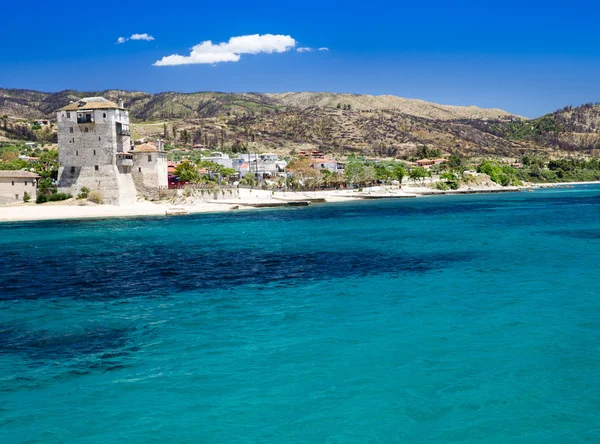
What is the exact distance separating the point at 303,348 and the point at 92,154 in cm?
4679

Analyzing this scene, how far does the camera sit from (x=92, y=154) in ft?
177

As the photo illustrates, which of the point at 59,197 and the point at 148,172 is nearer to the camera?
the point at 59,197

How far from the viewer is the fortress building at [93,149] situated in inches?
2106

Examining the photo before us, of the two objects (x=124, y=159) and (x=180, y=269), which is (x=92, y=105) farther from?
(x=180, y=269)

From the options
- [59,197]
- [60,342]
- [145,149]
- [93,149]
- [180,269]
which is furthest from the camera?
[145,149]

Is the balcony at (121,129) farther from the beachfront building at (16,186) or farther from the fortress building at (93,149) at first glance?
the beachfront building at (16,186)

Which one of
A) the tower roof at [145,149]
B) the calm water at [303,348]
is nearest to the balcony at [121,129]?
the tower roof at [145,149]

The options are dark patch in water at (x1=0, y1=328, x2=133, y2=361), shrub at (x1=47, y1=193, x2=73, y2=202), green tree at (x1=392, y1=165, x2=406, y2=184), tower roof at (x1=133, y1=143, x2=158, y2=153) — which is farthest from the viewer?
green tree at (x1=392, y1=165, x2=406, y2=184)

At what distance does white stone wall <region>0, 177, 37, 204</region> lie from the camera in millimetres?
53356

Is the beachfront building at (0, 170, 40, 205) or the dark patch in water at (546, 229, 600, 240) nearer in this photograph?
the dark patch in water at (546, 229, 600, 240)

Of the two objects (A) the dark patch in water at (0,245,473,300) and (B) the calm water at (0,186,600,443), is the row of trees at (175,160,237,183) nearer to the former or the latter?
A: (A) the dark patch in water at (0,245,473,300)

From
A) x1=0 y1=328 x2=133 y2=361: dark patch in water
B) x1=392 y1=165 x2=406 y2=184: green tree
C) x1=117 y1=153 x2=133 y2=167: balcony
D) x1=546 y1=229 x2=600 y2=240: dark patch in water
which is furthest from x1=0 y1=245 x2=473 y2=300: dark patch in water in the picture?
x1=392 y1=165 x2=406 y2=184: green tree

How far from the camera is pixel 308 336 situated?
13.1 metres

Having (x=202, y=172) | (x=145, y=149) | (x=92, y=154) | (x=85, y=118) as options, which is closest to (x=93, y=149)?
(x=92, y=154)
